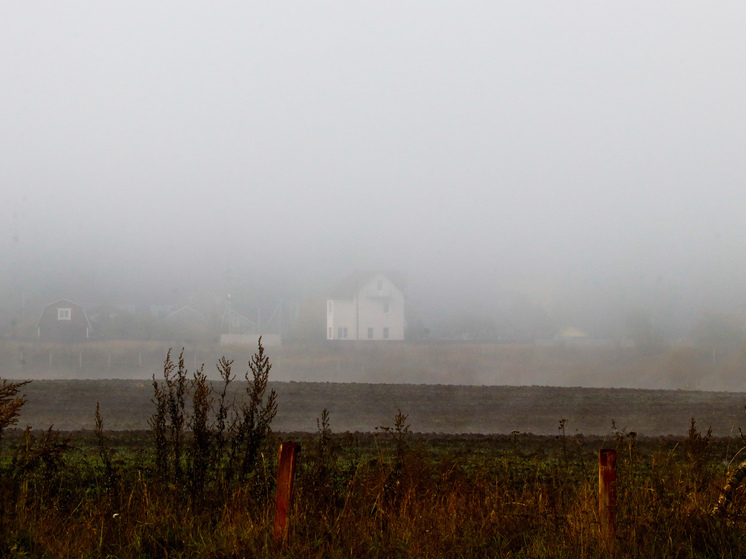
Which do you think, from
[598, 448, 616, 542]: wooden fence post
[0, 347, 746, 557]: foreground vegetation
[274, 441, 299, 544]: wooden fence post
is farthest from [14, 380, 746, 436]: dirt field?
[598, 448, 616, 542]: wooden fence post

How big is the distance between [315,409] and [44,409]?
13426 millimetres

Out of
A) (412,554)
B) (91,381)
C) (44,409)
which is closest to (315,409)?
(44,409)

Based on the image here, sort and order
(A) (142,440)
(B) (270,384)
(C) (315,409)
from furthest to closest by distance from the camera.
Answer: (B) (270,384) < (C) (315,409) < (A) (142,440)

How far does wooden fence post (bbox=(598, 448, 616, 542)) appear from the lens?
5043mm

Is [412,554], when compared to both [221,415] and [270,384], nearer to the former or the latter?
[221,415]

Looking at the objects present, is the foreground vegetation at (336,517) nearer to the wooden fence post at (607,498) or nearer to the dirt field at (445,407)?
the wooden fence post at (607,498)

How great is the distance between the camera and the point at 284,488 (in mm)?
5219

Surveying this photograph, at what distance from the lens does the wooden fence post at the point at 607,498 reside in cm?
504

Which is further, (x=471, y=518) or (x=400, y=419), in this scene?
(x=400, y=419)

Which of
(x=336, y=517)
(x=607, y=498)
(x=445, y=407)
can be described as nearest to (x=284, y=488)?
(x=336, y=517)

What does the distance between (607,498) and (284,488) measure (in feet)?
7.90

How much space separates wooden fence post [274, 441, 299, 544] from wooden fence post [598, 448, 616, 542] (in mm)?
2301

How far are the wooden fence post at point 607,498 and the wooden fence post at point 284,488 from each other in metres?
2.30

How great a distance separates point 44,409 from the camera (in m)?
34.4
